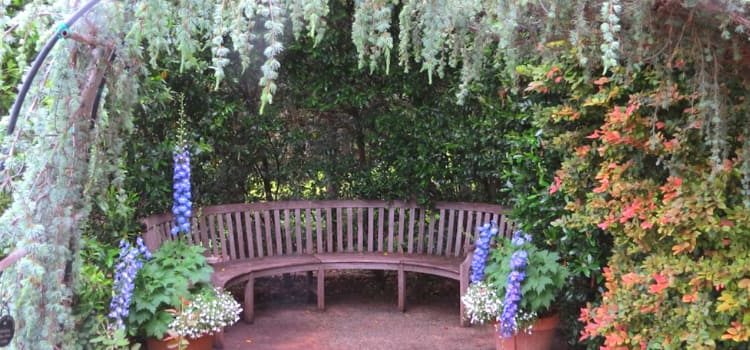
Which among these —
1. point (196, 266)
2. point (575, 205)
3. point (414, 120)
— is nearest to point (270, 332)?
point (196, 266)

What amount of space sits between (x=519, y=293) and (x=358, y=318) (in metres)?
1.79

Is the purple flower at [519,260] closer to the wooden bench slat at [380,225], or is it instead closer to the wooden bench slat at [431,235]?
the wooden bench slat at [431,235]

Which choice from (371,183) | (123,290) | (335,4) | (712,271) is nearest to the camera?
(712,271)

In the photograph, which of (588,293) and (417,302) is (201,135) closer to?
(417,302)

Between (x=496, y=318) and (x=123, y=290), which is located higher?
(x=123, y=290)

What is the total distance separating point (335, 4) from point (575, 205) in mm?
2611

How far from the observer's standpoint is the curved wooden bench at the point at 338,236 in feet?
17.0

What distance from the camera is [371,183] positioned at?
570 centimetres

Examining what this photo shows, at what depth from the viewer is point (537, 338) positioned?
394cm

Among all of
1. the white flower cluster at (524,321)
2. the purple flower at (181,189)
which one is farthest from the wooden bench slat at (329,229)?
the white flower cluster at (524,321)


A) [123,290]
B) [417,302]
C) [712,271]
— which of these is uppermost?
[712,271]

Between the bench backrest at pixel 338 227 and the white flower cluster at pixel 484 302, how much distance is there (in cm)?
114

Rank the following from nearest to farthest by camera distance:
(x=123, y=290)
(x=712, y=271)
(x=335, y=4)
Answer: (x=712, y=271), (x=123, y=290), (x=335, y=4)

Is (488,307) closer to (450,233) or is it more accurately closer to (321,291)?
(450,233)
